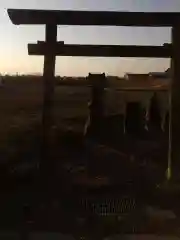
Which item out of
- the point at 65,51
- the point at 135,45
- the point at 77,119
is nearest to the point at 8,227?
the point at 65,51

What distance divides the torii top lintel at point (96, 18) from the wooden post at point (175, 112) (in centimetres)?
11

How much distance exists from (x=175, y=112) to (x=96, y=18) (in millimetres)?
644

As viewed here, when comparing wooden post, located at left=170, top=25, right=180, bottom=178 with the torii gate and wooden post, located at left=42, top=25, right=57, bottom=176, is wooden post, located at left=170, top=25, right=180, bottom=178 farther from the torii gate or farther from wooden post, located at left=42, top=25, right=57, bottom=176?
wooden post, located at left=42, top=25, right=57, bottom=176

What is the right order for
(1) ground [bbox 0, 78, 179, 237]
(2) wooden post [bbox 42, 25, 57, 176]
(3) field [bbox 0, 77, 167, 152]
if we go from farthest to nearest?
1. (3) field [bbox 0, 77, 167, 152]
2. (2) wooden post [bbox 42, 25, 57, 176]
3. (1) ground [bbox 0, 78, 179, 237]

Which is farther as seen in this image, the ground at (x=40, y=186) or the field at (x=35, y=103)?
the field at (x=35, y=103)

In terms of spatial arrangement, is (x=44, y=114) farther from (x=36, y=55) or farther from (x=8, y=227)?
(x=8, y=227)

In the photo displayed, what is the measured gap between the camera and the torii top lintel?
211 cm

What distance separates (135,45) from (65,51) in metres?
0.38

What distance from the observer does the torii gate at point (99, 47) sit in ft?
6.94

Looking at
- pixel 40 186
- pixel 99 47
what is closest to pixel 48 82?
pixel 99 47

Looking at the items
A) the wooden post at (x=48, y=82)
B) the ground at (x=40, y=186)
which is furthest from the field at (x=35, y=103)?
the wooden post at (x=48, y=82)

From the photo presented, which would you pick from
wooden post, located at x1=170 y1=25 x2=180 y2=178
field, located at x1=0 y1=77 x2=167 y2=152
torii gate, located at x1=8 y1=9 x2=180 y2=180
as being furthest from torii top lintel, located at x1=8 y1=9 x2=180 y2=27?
field, located at x1=0 y1=77 x2=167 y2=152

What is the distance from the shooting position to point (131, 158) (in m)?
2.66

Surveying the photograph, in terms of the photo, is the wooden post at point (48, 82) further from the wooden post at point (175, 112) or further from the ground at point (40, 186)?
the wooden post at point (175, 112)
